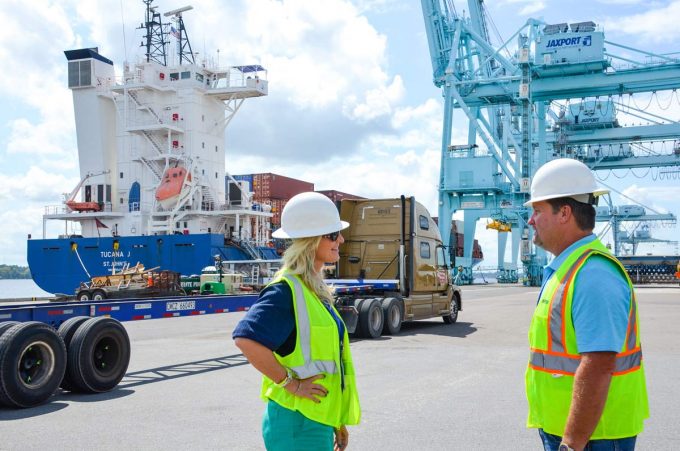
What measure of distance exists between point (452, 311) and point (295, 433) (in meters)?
15.7

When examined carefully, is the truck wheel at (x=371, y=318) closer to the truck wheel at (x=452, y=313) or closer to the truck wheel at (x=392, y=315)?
the truck wheel at (x=392, y=315)

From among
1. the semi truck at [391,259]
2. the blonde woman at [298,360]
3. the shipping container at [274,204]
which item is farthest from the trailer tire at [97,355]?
the shipping container at [274,204]

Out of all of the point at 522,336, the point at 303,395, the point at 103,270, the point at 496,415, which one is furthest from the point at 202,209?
the point at 303,395

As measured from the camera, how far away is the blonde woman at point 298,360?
9.53ft

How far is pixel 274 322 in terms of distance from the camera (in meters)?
2.91

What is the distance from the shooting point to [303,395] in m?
2.90

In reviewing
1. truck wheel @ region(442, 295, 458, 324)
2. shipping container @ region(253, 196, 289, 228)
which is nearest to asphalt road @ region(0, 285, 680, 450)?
truck wheel @ region(442, 295, 458, 324)

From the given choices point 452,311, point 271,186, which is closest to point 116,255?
point 271,186

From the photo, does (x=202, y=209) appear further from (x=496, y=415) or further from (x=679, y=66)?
(x=496, y=415)

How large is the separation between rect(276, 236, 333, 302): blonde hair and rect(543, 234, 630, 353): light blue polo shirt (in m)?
1.08

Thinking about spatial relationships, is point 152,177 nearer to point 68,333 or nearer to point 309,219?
point 68,333

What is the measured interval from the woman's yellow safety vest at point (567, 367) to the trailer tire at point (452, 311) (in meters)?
15.4

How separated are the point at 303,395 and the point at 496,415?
4670mm

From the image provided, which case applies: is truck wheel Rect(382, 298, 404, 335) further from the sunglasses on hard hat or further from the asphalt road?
the sunglasses on hard hat
